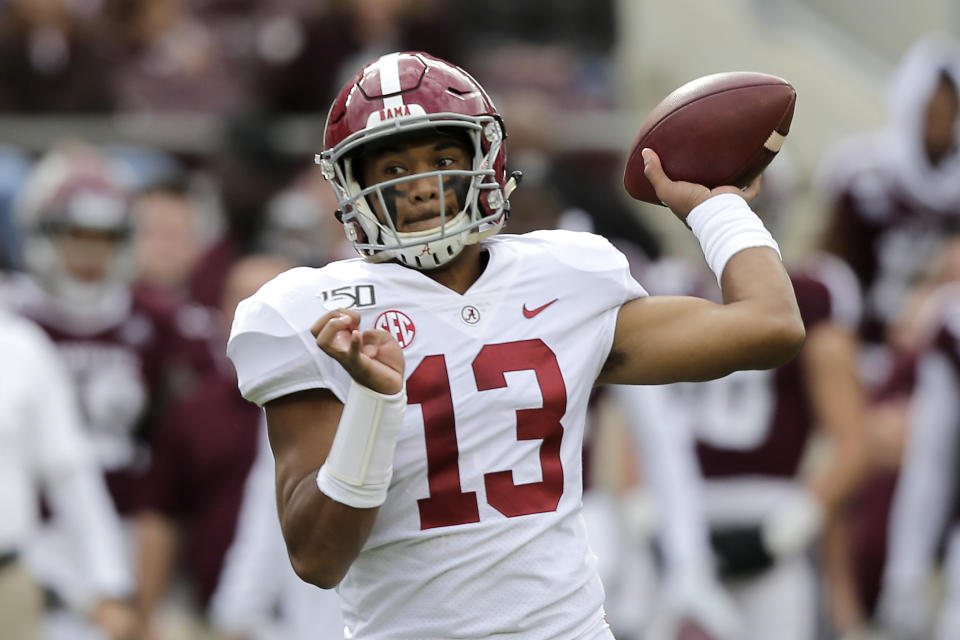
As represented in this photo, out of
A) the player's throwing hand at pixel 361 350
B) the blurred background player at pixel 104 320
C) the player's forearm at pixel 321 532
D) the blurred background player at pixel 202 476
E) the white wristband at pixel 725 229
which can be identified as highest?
the white wristband at pixel 725 229

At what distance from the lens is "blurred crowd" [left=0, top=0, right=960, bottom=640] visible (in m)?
5.34

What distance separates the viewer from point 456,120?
2.82 metres

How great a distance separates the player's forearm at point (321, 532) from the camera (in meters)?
2.61

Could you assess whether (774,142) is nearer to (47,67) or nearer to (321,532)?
(321,532)

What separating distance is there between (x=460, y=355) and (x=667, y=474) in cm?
266

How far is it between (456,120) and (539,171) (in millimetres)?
3298

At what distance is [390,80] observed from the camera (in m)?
2.85

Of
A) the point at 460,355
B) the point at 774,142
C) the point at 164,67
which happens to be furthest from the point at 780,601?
the point at 164,67

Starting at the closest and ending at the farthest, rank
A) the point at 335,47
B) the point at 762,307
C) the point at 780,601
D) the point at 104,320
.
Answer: the point at 762,307
the point at 780,601
the point at 104,320
the point at 335,47

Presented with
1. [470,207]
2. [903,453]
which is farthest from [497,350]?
[903,453]

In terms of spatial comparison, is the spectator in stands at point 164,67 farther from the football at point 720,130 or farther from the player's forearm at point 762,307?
the player's forearm at point 762,307

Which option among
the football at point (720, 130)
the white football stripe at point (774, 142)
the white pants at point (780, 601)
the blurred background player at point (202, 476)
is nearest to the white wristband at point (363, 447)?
the football at point (720, 130)

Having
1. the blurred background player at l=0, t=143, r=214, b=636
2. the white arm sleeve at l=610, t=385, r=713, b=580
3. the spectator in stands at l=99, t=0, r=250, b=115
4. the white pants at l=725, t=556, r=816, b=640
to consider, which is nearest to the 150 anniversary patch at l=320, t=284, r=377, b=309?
the white arm sleeve at l=610, t=385, r=713, b=580

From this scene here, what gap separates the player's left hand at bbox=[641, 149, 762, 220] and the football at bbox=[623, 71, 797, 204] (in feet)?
0.05
